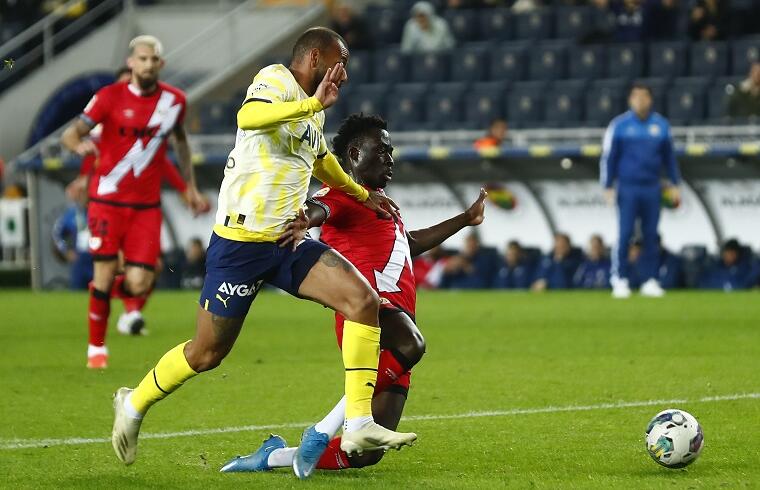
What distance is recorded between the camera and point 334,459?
20.2 ft

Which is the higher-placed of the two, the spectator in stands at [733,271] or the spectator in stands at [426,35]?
the spectator in stands at [426,35]

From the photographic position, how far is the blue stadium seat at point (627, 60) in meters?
20.5

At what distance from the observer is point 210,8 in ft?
81.4

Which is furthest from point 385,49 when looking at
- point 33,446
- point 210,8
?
point 33,446

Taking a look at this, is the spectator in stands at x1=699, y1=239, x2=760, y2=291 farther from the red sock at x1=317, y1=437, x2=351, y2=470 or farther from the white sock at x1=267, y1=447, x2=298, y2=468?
the white sock at x1=267, y1=447, x2=298, y2=468

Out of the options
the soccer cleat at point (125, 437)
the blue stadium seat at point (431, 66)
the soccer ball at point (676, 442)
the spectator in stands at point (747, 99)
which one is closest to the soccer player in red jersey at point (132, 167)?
the soccer cleat at point (125, 437)

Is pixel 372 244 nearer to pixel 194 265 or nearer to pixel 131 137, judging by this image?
pixel 131 137

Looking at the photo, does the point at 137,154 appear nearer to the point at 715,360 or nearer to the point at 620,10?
the point at 715,360

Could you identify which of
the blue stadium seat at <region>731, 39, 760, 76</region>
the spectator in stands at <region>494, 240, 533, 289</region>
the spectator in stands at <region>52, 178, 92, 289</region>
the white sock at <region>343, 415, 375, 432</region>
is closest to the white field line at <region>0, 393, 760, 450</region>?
the white sock at <region>343, 415, 375, 432</region>

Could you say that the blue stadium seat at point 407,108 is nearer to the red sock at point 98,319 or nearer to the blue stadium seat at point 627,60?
the blue stadium seat at point 627,60

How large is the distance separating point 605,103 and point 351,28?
14.6 feet

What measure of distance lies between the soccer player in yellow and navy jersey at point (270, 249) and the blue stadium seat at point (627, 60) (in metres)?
14.7

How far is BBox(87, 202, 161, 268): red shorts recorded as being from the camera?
430 inches

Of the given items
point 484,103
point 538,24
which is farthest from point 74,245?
point 538,24
